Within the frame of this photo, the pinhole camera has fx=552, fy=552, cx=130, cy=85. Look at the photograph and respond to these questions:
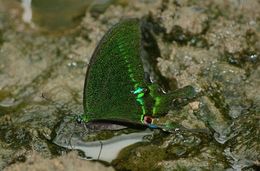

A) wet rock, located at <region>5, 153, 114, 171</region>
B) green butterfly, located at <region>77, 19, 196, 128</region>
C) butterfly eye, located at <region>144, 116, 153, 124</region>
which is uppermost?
green butterfly, located at <region>77, 19, 196, 128</region>

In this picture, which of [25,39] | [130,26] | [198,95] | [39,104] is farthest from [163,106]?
[25,39]

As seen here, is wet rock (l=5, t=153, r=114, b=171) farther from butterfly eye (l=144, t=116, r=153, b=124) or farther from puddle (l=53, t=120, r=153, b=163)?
butterfly eye (l=144, t=116, r=153, b=124)

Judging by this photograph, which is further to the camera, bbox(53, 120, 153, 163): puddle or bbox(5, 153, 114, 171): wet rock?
bbox(53, 120, 153, 163): puddle

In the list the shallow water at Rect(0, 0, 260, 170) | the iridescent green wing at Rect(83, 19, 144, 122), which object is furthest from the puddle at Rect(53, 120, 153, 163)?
the iridescent green wing at Rect(83, 19, 144, 122)

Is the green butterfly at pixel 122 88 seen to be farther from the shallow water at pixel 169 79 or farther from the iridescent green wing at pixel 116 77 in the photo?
the shallow water at pixel 169 79

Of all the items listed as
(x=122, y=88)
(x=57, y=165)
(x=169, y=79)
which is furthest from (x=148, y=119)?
(x=57, y=165)

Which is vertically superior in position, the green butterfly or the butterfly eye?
the green butterfly

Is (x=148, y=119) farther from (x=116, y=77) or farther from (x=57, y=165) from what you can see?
(x=57, y=165)

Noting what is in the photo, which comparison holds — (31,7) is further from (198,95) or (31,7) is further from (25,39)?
(198,95)
